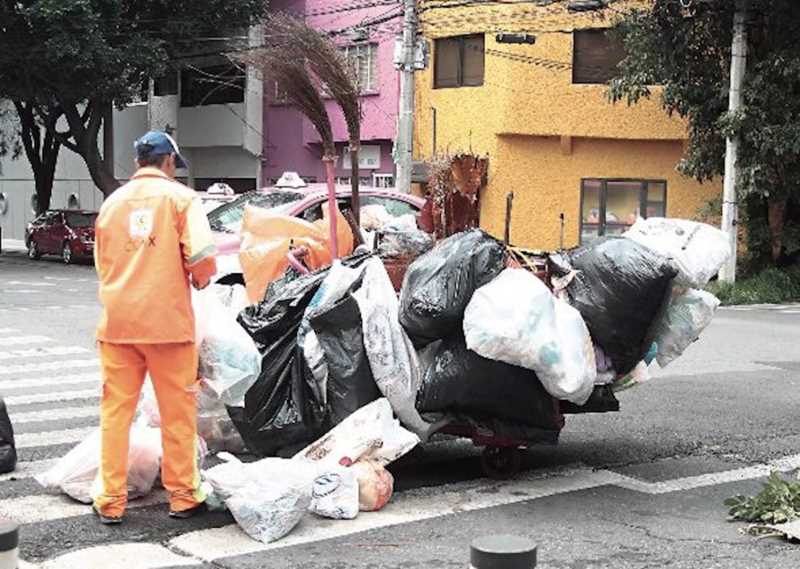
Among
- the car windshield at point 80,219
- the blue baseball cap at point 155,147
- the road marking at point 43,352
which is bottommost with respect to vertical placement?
the road marking at point 43,352

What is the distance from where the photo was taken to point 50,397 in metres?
9.03

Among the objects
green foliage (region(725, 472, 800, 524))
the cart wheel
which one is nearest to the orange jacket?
the cart wheel

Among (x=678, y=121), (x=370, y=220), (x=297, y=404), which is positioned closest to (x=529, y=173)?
(x=678, y=121)

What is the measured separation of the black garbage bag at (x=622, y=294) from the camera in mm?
5848

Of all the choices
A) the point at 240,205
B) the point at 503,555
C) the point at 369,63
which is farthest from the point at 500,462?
the point at 369,63

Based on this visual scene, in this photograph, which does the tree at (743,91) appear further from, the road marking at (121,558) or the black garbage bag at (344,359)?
the road marking at (121,558)

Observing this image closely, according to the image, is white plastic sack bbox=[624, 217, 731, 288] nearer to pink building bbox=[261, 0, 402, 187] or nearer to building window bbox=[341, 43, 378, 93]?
pink building bbox=[261, 0, 402, 187]

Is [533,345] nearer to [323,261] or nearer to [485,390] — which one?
[485,390]

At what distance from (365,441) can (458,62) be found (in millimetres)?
21394

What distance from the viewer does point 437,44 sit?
26.6 metres

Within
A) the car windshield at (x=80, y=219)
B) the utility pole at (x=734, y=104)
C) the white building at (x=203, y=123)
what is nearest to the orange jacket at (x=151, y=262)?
the utility pole at (x=734, y=104)

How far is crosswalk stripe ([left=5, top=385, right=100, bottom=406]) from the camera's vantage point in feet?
29.0

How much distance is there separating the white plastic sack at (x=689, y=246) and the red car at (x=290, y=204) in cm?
514

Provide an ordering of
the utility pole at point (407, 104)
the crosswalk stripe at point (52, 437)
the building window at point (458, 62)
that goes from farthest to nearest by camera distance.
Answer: the building window at point (458, 62) < the utility pole at point (407, 104) < the crosswalk stripe at point (52, 437)
